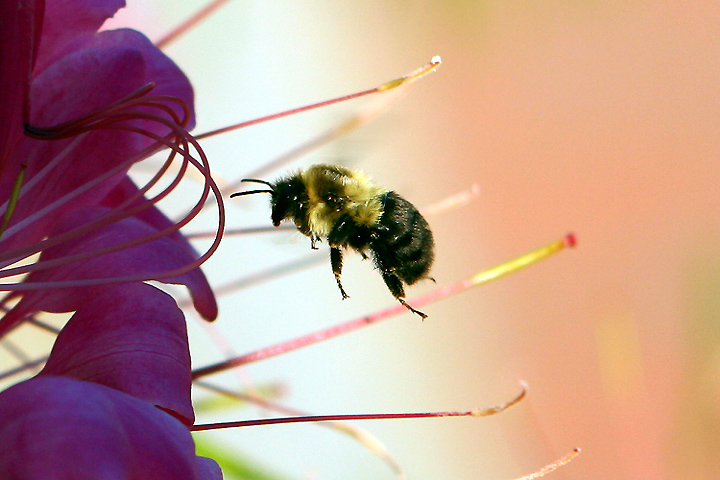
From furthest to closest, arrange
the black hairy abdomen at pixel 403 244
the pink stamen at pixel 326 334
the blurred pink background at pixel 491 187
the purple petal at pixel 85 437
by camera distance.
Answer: the blurred pink background at pixel 491 187 < the black hairy abdomen at pixel 403 244 < the pink stamen at pixel 326 334 < the purple petal at pixel 85 437

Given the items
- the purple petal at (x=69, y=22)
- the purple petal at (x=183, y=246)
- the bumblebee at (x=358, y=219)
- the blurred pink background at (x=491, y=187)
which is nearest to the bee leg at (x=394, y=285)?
the bumblebee at (x=358, y=219)

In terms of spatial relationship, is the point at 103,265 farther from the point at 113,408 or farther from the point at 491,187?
the point at 491,187

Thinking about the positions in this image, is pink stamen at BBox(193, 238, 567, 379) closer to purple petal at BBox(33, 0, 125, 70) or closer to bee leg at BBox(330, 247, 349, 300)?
bee leg at BBox(330, 247, 349, 300)

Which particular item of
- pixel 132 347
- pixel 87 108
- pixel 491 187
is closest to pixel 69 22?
pixel 87 108

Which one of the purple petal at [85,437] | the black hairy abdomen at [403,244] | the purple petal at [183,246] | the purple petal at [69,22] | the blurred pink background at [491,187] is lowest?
the blurred pink background at [491,187]

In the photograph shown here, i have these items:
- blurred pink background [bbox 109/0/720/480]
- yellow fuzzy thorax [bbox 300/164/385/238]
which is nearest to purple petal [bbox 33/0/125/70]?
yellow fuzzy thorax [bbox 300/164/385/238]

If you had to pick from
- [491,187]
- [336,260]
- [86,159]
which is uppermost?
[86,159]

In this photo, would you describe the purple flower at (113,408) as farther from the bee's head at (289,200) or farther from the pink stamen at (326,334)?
the bee's head at (289,200)
